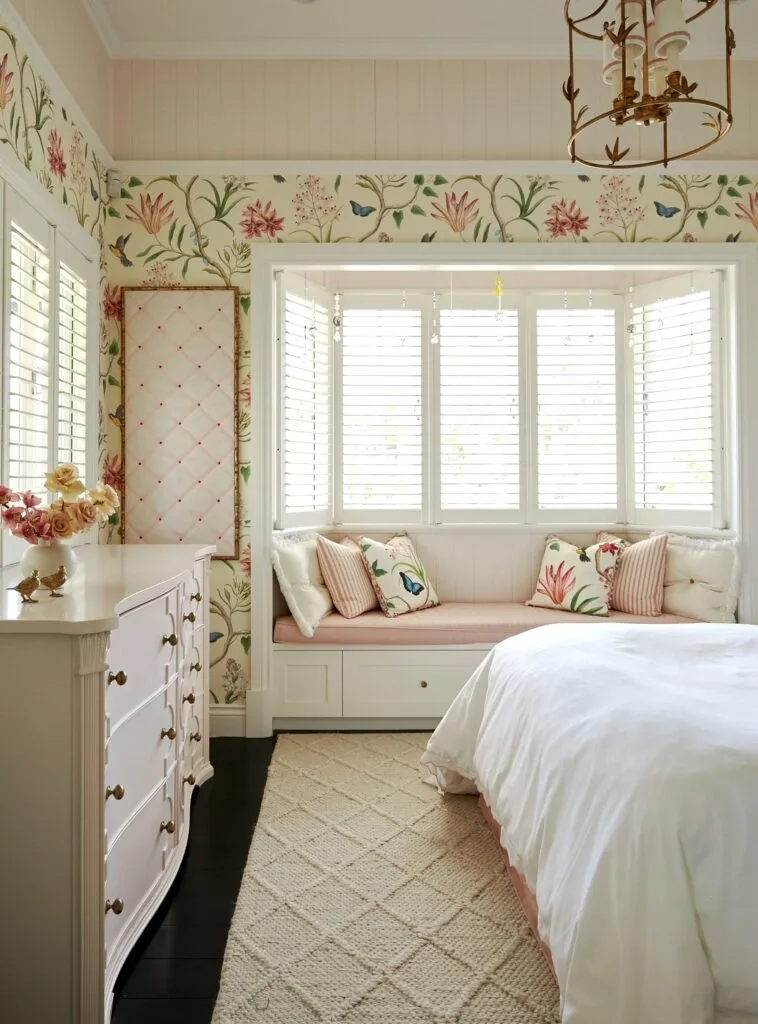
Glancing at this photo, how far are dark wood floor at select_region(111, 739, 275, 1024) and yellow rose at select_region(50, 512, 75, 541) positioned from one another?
3.54ft

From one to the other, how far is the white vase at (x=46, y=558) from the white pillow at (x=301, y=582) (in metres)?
1.71

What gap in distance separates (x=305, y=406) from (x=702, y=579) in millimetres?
Result: 2291

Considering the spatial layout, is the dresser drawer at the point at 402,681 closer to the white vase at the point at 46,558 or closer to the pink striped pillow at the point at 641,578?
the pink striped pillow at the point at 641,578

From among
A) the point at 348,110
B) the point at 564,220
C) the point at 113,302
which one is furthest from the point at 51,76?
the point at 564,220

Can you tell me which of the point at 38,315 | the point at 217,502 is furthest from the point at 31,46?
the point at 217,502

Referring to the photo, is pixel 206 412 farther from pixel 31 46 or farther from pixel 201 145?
pixel 31 46

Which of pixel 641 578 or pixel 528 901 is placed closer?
pixel 528 901

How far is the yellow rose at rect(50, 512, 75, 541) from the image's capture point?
1774 mm

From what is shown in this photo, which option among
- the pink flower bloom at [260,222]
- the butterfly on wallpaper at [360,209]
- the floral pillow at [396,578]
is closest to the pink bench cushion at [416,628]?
the floral pillow at [396,578]

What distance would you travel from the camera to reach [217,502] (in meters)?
3.48

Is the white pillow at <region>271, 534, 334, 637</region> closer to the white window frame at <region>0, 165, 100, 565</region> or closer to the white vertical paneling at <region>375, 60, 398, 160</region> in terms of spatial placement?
the white window frame at <region>0, 165, 100, 565</region>

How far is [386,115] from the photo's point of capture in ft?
11.6

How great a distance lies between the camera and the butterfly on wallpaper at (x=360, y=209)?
351 cm

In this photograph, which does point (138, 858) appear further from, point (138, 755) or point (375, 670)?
point (375, 670)
